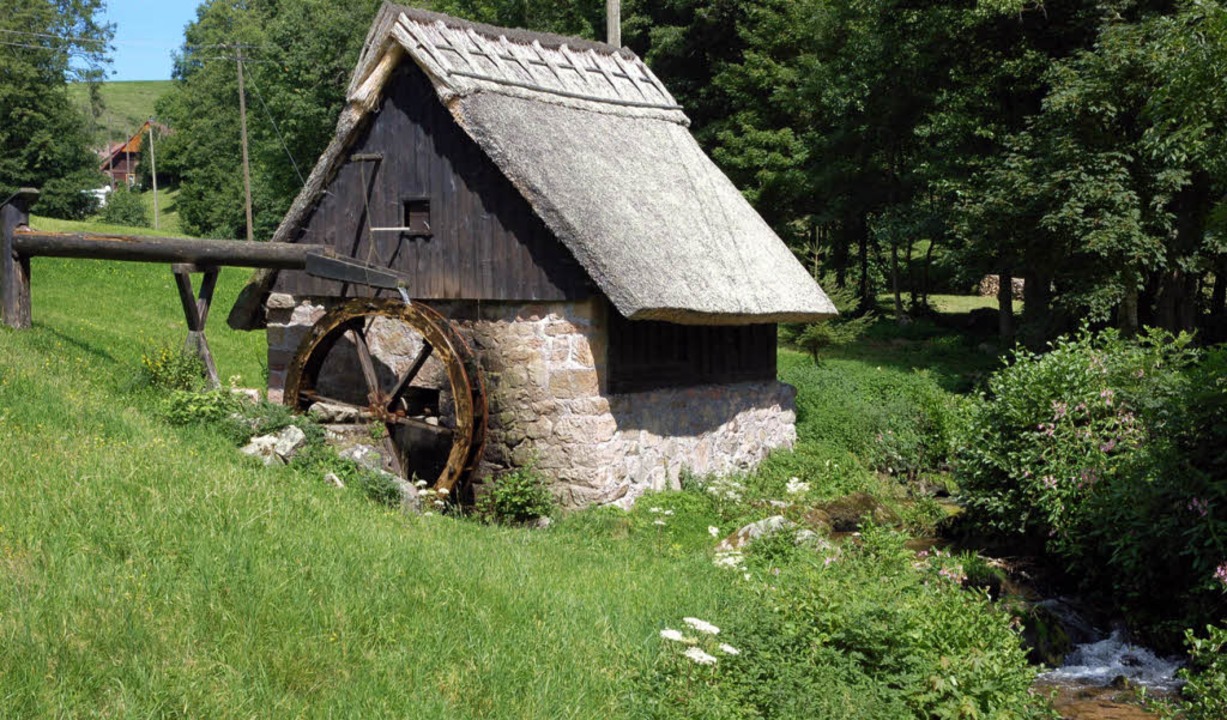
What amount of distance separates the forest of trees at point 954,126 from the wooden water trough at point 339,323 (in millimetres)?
7511

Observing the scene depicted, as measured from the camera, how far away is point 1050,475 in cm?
1116

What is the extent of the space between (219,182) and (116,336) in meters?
38.9

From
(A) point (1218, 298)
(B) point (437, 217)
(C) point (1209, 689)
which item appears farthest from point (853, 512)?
(A) point (1218, 298)

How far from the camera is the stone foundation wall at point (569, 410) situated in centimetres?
1167

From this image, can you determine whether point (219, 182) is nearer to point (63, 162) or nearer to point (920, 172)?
point (63, 162)

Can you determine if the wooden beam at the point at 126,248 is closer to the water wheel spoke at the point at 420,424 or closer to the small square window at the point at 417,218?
the small square window at the point at 417,218

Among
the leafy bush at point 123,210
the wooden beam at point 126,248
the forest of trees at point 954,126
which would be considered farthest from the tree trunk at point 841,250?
the leafy bush at point 123,210

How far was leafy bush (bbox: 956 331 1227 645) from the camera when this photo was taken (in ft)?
30.7

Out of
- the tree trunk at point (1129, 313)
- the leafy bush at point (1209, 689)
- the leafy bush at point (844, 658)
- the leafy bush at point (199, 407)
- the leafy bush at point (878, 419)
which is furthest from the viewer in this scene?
the tree trunk at point (1129, 313)

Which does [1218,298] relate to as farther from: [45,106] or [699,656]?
[45,106]

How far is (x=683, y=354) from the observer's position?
13.1 metres

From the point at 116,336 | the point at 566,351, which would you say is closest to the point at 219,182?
the point at 116,336

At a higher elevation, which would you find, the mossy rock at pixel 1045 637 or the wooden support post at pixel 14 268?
the wooden support post at pixel 14 268

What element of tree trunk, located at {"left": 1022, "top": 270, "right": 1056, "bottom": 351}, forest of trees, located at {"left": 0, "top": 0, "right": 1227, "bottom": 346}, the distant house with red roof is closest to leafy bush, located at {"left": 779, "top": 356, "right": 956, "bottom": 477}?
tree trunk, located at {"left": 1022, "top": 270, "right": 1056, "bottom": 351}
